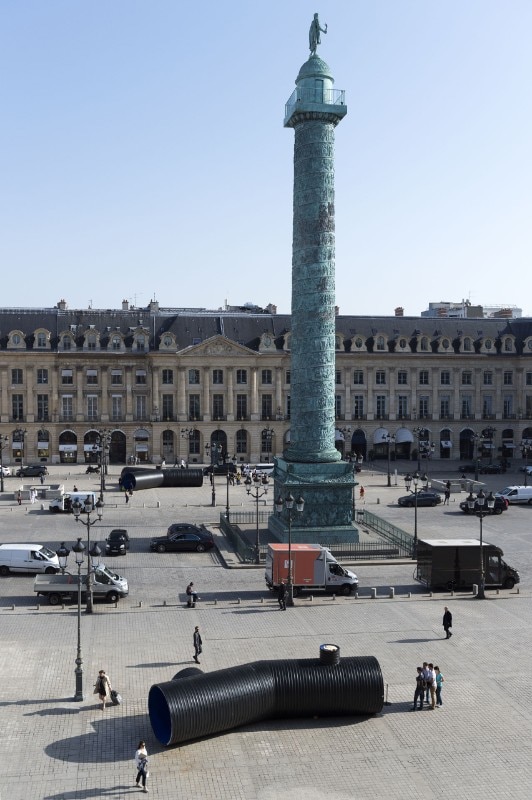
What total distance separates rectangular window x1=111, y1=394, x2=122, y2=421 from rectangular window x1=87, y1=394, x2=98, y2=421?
155 centimetres

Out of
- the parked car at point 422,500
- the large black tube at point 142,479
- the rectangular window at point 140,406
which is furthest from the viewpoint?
the rectangular window at point 140,406

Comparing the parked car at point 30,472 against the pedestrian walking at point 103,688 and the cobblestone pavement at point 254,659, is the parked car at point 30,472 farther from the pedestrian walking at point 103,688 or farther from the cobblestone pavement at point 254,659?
the pedestrian walking at point 103,688

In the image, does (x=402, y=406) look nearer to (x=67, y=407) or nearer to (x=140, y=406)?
(x=140, y=406)

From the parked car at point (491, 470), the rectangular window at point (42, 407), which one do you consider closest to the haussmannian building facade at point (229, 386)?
the rectangular window at point (42, 407)

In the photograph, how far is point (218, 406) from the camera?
90.4 metres

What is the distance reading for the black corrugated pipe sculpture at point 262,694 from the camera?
Result: 21.8 metres

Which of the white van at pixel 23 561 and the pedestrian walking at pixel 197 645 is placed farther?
the white van at pixel 23 561

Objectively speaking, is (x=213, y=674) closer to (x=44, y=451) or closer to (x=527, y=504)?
(x=527, y=504)

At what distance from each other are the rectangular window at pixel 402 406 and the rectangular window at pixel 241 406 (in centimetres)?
1589

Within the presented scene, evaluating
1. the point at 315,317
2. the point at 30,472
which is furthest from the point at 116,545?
the point at 30,472

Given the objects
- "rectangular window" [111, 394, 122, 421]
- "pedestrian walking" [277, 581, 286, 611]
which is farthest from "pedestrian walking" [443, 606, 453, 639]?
"rectangular window" [111, 394, 122, 421]

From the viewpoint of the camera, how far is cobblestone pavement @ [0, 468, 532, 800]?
805 inches

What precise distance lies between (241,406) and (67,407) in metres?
16.9

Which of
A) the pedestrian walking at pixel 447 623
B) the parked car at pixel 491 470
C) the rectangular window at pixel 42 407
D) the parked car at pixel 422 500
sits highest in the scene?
the rectangular window at pixel 42 407
